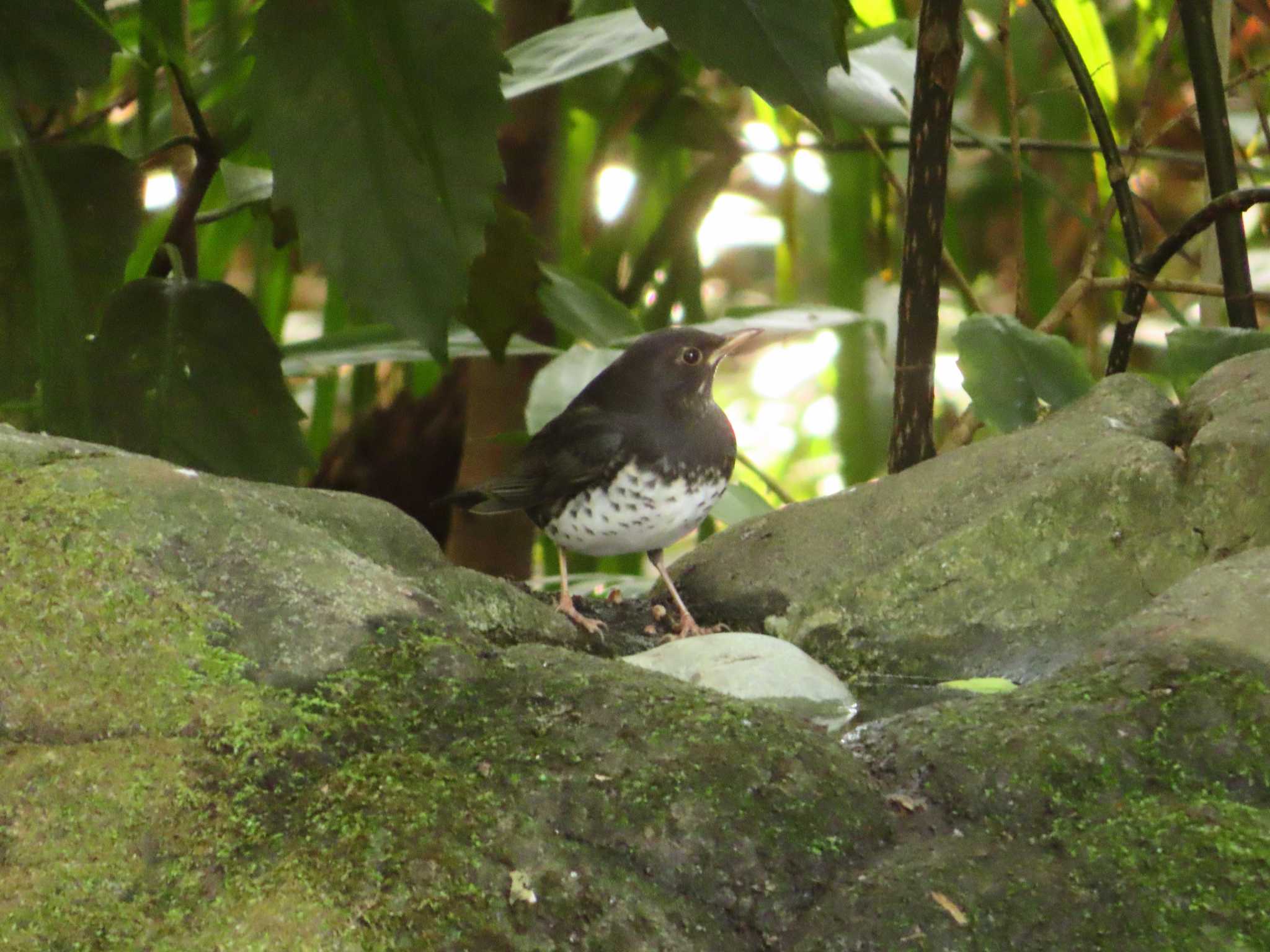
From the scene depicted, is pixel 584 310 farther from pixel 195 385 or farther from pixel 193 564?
pixel 193 564

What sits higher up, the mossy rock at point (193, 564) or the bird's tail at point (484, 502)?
the mossy rock at point (193, 564)

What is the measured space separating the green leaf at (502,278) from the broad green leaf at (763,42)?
3.09ft

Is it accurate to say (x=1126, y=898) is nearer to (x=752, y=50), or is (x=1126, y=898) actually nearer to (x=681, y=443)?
(x=752, y=50)

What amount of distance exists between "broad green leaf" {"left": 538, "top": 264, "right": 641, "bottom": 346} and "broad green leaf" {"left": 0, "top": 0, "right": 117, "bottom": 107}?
35.4 inches

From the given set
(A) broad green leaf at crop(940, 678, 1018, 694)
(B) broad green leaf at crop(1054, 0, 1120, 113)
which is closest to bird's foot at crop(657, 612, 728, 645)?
(A) broad green leaf at crop(940, 678, 1018, 694)

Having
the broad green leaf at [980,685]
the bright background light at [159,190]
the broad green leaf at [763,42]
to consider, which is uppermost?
the broad green leaf at [763,42]

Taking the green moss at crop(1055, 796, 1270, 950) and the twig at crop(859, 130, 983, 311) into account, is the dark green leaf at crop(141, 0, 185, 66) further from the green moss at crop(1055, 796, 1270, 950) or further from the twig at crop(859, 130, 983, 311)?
the green moss at crop(1055, 796, 1270, 950)

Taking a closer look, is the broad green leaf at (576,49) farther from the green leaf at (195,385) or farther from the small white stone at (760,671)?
the small white stone at (760,671)

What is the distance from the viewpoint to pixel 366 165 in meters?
1.57

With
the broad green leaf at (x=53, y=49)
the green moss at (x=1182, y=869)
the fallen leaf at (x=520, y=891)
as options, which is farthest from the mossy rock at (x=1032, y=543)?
the broad green leaf at (x=53, y=49)

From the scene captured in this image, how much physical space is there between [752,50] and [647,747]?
0.65 metres

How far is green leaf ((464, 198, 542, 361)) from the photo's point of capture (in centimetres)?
227

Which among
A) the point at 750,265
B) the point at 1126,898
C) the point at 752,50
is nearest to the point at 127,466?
the point at 752,50

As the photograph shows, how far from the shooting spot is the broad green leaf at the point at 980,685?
1.65 m
